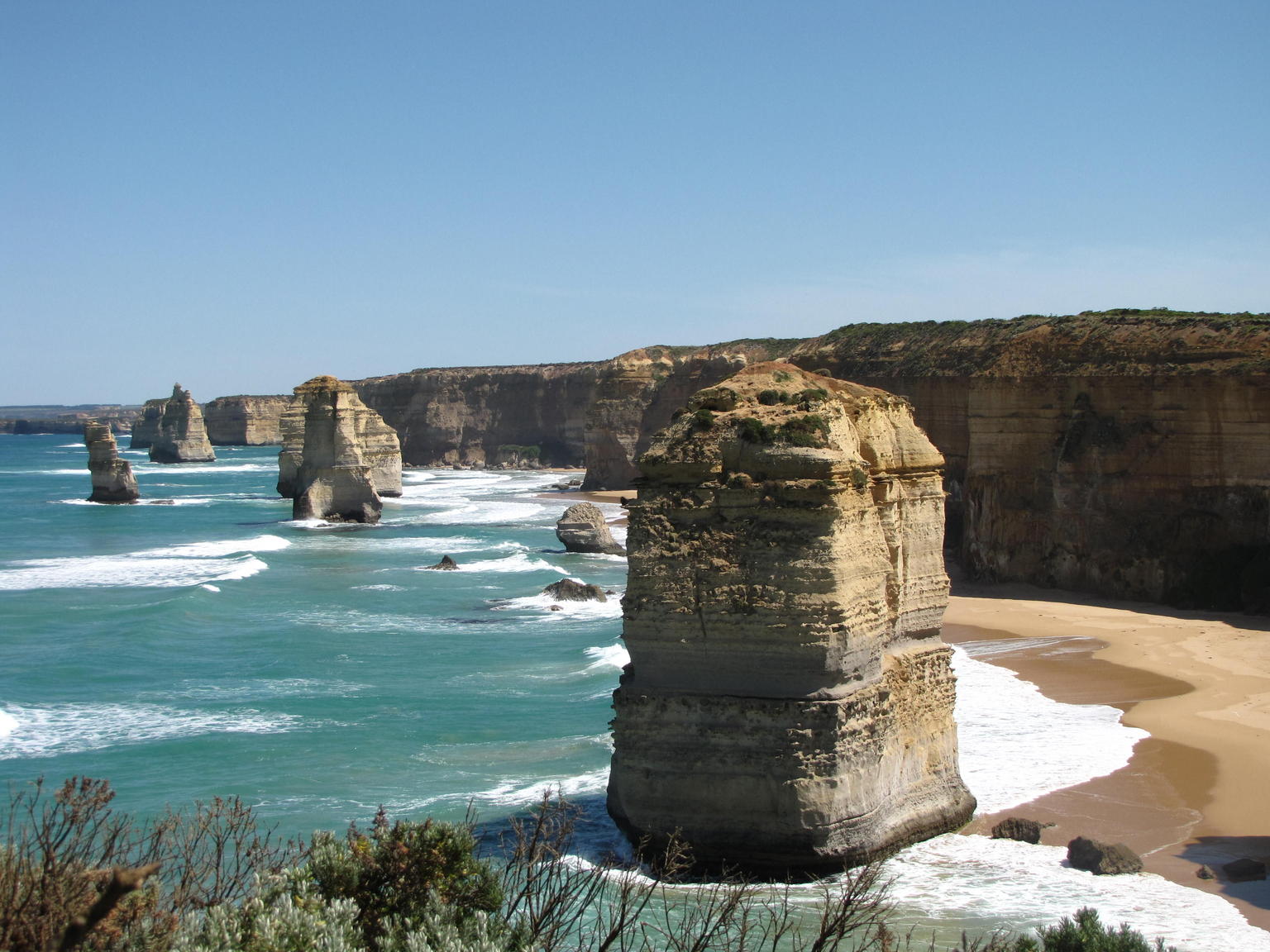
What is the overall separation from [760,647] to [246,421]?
154239 millimetres

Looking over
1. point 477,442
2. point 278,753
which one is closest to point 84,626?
point 278,753

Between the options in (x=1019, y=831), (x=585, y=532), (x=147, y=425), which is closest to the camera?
(x=1019, y=831)

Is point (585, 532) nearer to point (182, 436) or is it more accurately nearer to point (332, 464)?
point (332, 464)

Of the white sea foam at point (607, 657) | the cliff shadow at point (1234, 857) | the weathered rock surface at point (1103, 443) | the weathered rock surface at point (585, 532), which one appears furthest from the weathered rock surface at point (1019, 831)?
the weathered rock surface at point (585, 532)

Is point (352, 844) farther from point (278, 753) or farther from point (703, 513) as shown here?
point (278, 753)

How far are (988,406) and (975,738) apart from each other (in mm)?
17698

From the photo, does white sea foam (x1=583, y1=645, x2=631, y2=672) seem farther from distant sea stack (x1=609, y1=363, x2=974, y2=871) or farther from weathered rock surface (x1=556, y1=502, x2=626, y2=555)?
weathered rock surface (x1=556, y1=502, x2=626, y2=555)

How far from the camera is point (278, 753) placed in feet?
63.4

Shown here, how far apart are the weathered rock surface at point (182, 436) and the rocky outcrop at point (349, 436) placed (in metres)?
53.5

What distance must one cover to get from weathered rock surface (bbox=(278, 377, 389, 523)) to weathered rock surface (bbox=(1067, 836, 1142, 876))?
4490 cm

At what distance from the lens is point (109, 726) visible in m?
21.1

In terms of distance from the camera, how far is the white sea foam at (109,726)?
1981 cm

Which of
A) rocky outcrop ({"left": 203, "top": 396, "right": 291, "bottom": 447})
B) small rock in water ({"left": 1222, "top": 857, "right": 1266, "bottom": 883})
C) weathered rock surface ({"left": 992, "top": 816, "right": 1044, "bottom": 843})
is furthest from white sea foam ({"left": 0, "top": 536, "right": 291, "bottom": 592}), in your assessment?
rocky outcrop ({"left": 203, "top": 396, "right": 291, "bottom": 447})

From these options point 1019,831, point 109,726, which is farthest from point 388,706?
point 1019,831
